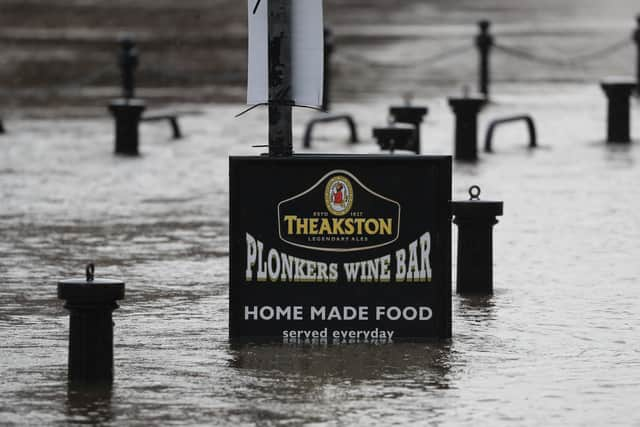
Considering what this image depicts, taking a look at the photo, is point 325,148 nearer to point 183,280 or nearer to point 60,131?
point 60,131

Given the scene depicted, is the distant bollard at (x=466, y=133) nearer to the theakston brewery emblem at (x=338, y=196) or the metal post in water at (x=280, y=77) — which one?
the metal post in water at (x=280, y=77)

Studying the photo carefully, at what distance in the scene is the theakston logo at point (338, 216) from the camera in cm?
1123

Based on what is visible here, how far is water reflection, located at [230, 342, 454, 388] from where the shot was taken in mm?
10266

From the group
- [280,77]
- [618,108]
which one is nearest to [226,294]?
[280,77]

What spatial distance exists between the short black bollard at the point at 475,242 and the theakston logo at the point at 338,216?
2.06m

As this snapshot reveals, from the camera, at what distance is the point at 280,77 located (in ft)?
37.6

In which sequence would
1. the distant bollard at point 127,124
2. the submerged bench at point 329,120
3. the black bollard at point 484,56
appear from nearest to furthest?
1. the distant bollard at point 127,124
2. the submerged bench at point 329,120
3. the black bollard at point 484,56

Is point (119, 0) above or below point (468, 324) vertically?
above

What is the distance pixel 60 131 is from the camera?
2792 centimetres

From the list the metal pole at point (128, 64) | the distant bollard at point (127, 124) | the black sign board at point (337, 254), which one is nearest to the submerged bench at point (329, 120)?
the distant bollard at point (127, 124)

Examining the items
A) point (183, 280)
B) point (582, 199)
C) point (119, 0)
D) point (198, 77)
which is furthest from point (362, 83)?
point (183, 280)

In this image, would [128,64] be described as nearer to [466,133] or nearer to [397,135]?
[466,133]

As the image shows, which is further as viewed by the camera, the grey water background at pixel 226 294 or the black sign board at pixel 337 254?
the black sign board at pixel 337 254

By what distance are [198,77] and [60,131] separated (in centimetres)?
858
